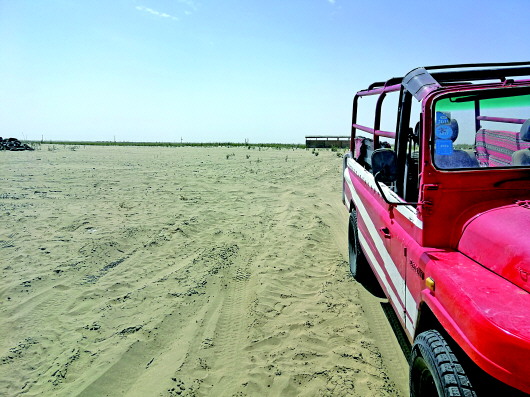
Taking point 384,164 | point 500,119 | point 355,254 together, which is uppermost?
point 500,119

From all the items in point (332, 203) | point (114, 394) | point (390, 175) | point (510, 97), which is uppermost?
point (510, 97)

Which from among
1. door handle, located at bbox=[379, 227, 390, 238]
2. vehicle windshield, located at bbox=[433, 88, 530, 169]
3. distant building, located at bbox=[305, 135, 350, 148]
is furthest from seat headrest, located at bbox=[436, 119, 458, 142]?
distant building, located at bbox=[305, 135, 350, 148]

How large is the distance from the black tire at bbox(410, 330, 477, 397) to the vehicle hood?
19.8 inches

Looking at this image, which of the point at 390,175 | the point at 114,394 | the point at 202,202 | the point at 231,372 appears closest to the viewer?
the point at 390,175

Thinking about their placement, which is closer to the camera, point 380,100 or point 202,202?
point 380,100

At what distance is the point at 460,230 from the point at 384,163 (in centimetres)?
68

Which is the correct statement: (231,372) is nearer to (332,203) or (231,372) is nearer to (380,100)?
(380,100)

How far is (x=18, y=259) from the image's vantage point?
19.4 ft

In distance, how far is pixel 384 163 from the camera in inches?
113

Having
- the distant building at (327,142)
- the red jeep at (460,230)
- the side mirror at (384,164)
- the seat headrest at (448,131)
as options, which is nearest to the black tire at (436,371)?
the red jeep at (460,230)

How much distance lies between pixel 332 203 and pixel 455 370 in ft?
27.1

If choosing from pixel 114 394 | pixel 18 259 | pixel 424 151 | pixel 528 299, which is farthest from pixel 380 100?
pixel 18 259

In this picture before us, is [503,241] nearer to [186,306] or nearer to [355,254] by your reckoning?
[355,254]

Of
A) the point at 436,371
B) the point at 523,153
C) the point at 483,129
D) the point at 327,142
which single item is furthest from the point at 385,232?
the point at 327,142
